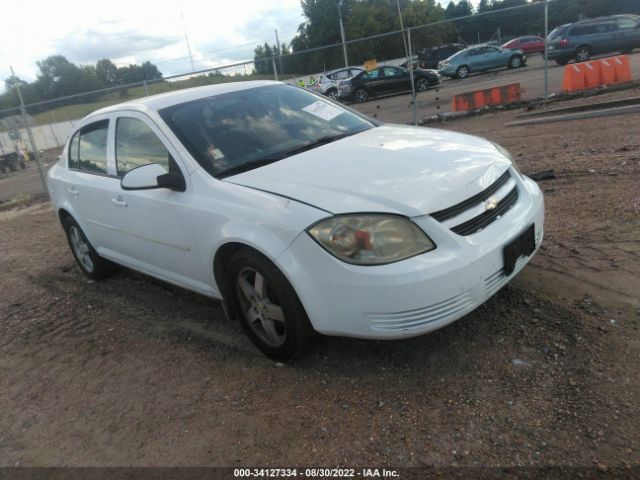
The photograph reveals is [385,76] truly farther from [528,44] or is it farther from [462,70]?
[528,44]

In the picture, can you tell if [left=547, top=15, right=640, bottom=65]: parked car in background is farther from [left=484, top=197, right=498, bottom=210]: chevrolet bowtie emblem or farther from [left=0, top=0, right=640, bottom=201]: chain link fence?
[left=484, top=197, right=498, bottom=210]: chevrolet bowtie emblem

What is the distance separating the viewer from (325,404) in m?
2.78

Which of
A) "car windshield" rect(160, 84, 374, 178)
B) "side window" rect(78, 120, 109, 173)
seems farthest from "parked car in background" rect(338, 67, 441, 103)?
"car windshield" rect(160, 84, 374, 178)

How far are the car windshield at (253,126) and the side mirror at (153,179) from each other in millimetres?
198

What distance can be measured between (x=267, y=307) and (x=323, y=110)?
5.87 ft

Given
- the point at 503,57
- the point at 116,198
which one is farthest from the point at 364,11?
the point at 116,198

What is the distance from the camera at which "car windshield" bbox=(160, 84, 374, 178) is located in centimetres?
338

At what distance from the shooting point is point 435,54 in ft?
98.1

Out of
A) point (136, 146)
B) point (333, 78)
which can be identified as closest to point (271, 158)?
point (136, 146)

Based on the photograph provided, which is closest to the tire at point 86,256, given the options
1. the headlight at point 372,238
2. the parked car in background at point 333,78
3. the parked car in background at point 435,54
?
the headlight at point 372,238

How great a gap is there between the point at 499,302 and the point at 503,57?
79.8ft

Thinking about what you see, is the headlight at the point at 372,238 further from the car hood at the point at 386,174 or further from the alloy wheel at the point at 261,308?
the alloy wheel at the point at 261,308

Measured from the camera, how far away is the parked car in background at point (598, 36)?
19.5 m

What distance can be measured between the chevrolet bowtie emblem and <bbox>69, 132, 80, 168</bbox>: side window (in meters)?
3.79
